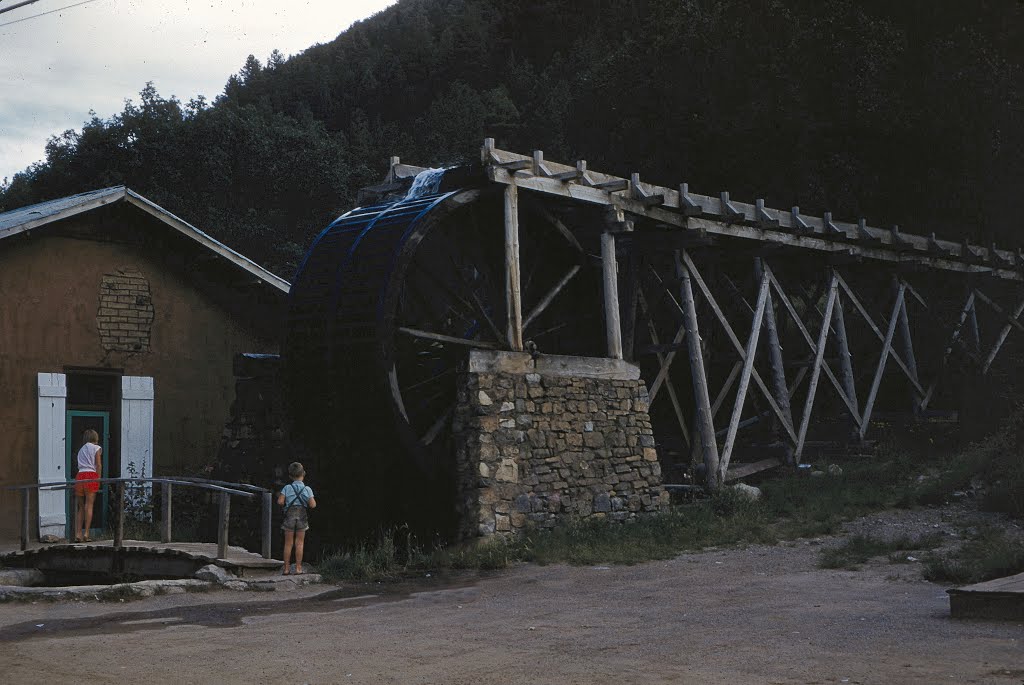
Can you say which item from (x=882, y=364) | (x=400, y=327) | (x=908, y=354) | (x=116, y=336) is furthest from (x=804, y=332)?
(x=116, y=336)

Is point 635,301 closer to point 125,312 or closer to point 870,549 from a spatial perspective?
point 870,549

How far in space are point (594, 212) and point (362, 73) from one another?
4094 centimetres

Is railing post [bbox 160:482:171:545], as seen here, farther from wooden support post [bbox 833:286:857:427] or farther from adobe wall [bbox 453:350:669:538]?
wooden support post [bbox 833:286:857:427]

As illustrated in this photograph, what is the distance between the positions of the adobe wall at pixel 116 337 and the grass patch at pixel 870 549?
933 centimetres

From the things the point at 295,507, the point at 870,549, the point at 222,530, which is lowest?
the point at 870,549

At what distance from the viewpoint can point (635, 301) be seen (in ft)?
53.7

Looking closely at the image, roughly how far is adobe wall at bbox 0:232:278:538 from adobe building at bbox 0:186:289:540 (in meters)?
0.01

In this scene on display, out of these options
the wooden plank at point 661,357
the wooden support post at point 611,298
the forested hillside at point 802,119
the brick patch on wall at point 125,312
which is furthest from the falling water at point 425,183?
the forested hillside at point 802,119

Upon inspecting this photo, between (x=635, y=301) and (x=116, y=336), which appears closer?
(x=116, y=336)

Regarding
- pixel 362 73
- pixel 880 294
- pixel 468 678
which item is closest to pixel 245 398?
pixel 468 678

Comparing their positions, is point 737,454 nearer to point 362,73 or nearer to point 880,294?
point 880,294

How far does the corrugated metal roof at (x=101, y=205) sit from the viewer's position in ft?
47.4

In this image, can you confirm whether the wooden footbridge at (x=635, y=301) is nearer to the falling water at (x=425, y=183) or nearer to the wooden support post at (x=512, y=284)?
the wooden support post at (x=512, y=284)

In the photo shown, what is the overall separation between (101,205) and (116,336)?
178 cm
